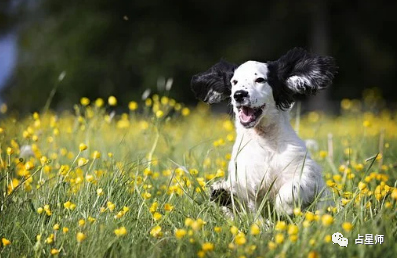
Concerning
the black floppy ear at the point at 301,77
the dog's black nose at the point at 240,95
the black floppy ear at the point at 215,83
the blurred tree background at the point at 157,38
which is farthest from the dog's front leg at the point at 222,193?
the blurred tree background at the point at 157,38

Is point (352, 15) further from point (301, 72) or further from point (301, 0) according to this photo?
point (301, 72)

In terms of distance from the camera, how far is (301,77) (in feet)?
13.6

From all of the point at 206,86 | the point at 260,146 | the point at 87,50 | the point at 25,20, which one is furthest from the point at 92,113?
the point at 25,20

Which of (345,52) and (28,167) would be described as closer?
(28,167)

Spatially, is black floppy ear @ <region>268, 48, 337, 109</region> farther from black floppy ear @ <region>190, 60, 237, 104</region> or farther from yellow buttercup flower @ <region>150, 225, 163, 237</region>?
yellow buttercup flower @ <region>150, 225, 163, 237</region>

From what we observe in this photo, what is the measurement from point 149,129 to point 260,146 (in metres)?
1.68

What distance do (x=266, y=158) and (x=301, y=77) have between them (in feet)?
2.01

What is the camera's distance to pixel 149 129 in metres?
5.49

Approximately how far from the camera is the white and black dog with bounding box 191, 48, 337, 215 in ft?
12.6

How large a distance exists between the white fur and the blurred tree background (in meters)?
14.2

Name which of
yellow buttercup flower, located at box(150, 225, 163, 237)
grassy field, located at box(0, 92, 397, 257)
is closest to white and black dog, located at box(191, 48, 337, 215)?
grassy field, located at box(0, 92, 397, 257)

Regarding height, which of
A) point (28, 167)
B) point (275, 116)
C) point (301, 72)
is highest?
point (301, 72)

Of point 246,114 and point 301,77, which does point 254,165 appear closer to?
point 246,114

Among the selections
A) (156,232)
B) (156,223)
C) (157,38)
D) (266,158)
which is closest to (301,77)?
(266,158)
